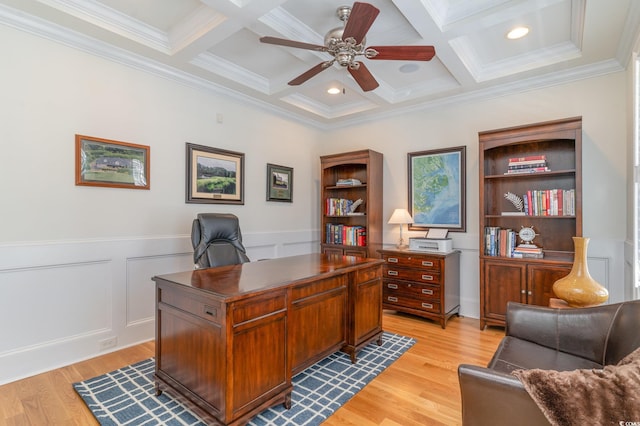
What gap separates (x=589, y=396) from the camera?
3.11 feet

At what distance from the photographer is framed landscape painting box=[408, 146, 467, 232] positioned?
384 centimetres

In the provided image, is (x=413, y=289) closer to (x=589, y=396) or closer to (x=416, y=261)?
(x=416, y=261)

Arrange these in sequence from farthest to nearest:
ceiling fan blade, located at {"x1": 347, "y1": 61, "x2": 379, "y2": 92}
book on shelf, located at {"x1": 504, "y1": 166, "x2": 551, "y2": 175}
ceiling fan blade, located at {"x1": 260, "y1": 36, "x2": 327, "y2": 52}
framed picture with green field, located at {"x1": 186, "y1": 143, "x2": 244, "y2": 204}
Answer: framed picture with green field, located at {"x1": 186, "y1": 143, "x2": 244, "y2": 204} < book on shelf, located at {"x1": 504, "y1": 166, "x2": 551, "y2": 175} < ceiling fan blade, located at {"x1": 347, "y1": 61, "x2": 379, "y2": 92} < ceiling fan blade, located at {"x1": 260, "y1": 36, "x2": 327, "y2": 52}

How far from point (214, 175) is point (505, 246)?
3.28 metres

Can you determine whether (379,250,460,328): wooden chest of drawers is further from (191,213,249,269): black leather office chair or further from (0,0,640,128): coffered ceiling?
(0,0,640,128): coffered ceiling

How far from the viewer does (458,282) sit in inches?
151

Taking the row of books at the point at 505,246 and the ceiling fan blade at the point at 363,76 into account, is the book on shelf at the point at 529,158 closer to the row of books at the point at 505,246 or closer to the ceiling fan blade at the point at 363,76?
the row of books at the point at 505,246

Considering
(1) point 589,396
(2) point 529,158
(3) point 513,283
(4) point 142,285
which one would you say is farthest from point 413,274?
(4) point 142,285

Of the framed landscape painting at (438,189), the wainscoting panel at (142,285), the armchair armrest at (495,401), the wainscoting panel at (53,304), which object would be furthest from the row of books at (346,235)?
the armchair armrest at (495,401)

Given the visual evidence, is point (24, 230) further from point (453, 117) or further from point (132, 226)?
point (453, 117)

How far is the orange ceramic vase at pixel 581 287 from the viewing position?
2.09m

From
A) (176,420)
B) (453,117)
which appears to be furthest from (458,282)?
(176,420)

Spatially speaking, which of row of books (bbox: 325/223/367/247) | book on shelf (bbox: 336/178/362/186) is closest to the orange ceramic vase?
row of books (bbox: 325/223/367/247)

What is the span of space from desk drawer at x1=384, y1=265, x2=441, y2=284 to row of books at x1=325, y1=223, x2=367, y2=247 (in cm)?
68
